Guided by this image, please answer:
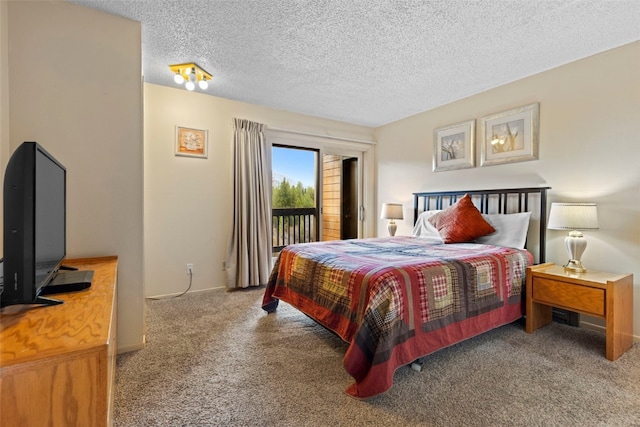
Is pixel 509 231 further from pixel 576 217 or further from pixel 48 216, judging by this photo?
pixel 48 216

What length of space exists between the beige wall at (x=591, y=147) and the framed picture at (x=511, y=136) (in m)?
0.07

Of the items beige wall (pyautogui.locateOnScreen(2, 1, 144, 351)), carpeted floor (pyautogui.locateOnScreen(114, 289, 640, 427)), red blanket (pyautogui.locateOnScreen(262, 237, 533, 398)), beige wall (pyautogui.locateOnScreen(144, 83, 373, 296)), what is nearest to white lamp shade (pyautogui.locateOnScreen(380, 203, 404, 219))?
red blanket (pyautogui.locateOnScreen(262, 237, 533, 398))

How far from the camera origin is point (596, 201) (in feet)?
8.48

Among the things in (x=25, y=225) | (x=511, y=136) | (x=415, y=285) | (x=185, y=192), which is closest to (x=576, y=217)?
(x=511, y=136)

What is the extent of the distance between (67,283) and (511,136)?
154 inches

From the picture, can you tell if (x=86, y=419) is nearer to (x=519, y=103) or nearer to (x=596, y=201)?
(x=596, y=201)

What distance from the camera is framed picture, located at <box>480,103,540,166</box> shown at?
9.89ft

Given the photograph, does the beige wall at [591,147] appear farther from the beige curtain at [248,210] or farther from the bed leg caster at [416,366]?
the beige curtain at [248,210]

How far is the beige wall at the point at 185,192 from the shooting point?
334cm

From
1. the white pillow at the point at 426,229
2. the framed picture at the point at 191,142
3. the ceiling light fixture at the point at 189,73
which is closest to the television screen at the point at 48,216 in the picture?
the ceiling light fixture at the point at 189,73

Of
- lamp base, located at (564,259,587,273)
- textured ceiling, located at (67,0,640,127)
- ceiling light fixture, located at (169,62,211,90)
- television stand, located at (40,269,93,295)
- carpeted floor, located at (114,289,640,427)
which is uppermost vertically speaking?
textured ceiling, located at (67,0,640,127)

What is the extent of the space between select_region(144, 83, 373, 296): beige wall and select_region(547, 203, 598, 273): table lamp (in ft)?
11.2

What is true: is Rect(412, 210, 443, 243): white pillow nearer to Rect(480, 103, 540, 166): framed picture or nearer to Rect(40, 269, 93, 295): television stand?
Rect(480, 103, 540, 166): framed picture

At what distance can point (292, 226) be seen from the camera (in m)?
4.63
